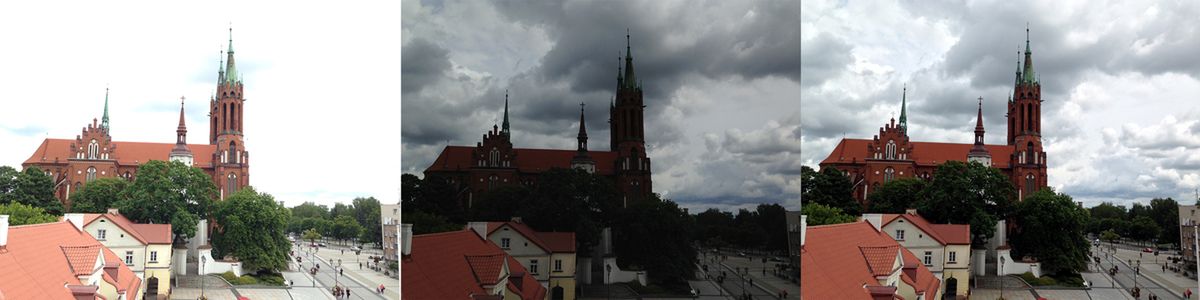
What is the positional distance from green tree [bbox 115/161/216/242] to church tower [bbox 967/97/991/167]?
31.3 feet

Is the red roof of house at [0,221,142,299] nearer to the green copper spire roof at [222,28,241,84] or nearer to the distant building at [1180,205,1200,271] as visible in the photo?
the green copper spire roof at [222,28,241,84]

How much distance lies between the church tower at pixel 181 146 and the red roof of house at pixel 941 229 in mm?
8719

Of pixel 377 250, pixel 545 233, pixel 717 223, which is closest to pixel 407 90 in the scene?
pixel 545 233

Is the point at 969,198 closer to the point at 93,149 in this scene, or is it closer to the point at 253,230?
the point at 253,230

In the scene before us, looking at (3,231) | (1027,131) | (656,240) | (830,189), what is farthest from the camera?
(830,189)

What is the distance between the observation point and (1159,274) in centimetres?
784

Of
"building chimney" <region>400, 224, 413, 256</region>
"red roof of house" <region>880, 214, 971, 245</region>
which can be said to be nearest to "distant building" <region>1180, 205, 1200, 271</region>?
"red roof of house" <region>880, 214, 971, 245</region>

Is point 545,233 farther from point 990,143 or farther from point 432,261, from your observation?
point 990,143

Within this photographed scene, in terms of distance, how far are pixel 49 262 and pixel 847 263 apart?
8.17 metres

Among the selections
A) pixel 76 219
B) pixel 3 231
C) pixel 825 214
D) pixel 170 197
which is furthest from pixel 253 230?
pixel 825 214

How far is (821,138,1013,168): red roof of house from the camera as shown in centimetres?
813

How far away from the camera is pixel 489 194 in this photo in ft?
11.0

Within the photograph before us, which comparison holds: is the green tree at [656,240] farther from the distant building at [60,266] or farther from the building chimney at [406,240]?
the distant building at [60,266]

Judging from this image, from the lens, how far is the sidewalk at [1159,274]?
7.72 m
